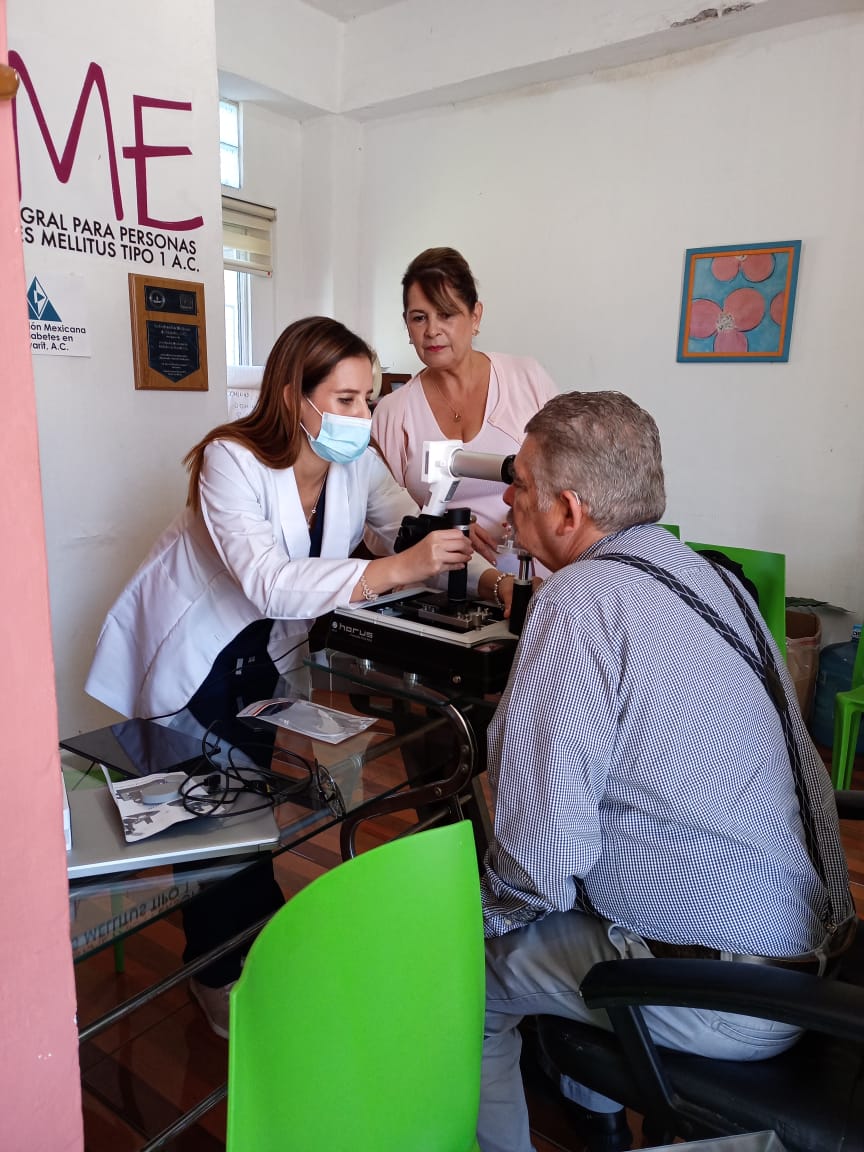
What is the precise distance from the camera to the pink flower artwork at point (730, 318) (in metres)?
3.57

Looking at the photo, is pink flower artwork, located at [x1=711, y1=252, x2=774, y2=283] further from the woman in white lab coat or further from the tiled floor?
the tiled floor

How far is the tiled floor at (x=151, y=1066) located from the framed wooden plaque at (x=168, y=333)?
1449mm

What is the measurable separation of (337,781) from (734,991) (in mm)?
616

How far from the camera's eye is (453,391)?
2.40 meters

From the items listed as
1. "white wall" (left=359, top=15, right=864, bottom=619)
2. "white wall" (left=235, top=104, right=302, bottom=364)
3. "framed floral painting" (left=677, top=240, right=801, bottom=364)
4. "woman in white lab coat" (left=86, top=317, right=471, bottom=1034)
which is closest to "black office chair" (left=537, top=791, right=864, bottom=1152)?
"woman in white lab coat" (left=86, top=317, right=471, bottom=1034)

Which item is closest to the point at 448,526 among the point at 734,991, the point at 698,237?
the point at 734,991

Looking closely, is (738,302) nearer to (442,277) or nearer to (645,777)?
(442,277)

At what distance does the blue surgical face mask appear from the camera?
1.68 meters

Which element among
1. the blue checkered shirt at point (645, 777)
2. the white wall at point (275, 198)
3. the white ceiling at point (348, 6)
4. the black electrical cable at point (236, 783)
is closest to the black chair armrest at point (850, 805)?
the blue checkered shirt at point (645, 777)

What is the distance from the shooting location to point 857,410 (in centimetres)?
341

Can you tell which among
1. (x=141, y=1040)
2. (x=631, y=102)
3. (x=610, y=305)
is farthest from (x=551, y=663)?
(x=631, y=102)

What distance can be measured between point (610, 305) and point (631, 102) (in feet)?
2.85

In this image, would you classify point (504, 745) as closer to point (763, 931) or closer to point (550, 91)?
point (763, 931)

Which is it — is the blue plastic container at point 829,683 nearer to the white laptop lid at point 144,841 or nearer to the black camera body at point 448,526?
the black camera body at point 448,526
